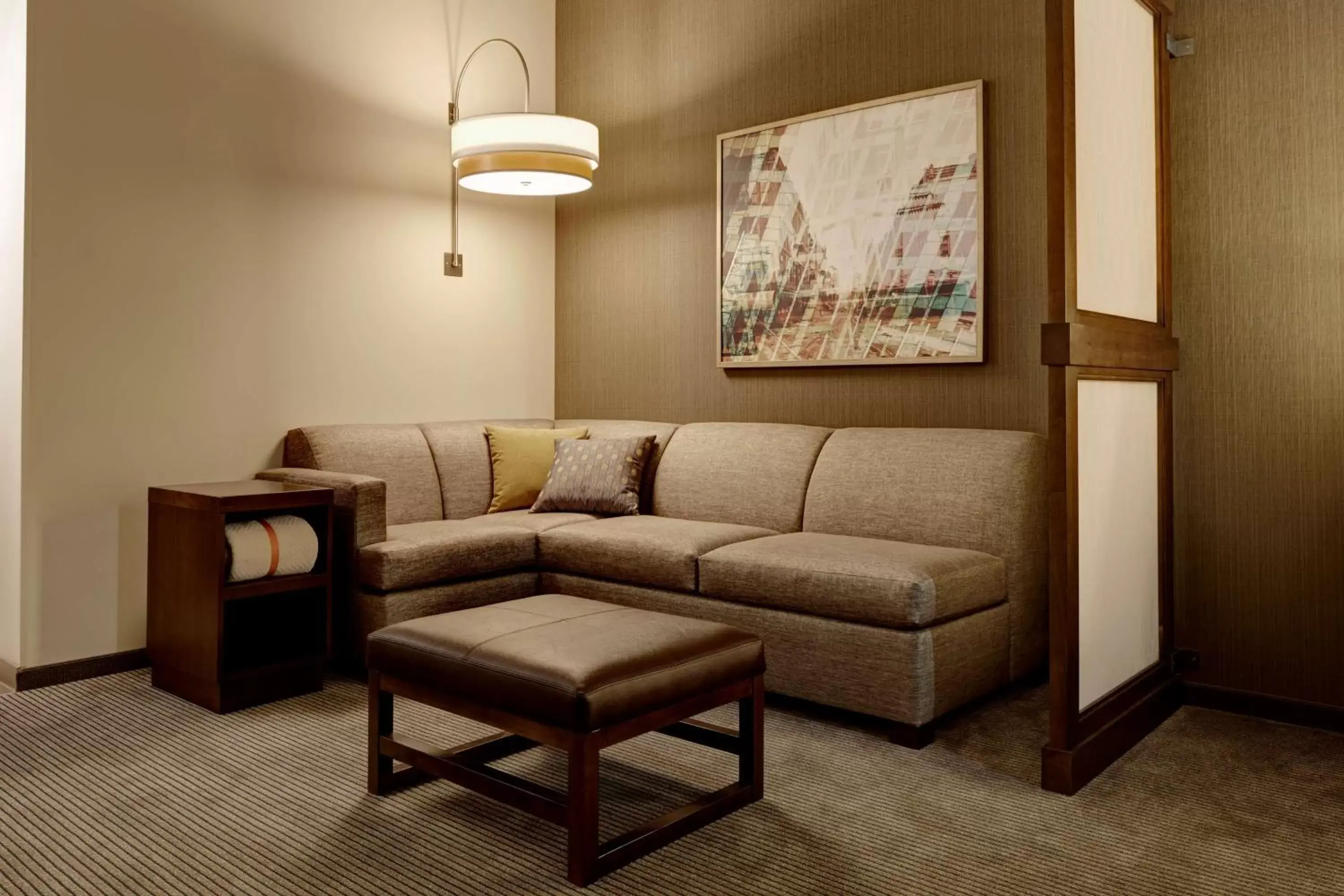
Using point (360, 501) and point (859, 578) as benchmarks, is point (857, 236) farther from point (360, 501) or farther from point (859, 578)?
point (360, 501)

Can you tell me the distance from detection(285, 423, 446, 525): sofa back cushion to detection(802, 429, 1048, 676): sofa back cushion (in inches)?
61.9

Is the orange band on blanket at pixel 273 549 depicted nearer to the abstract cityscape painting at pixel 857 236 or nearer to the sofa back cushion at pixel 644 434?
the sofa back cushion at pixel 644 434

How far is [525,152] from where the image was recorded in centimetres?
373

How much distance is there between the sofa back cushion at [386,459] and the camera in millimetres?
3773

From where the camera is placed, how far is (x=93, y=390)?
3.36m

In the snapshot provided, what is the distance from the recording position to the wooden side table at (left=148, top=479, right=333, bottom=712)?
Result: 2979 millimetres

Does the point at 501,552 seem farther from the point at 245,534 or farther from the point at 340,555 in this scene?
the point at 245,534

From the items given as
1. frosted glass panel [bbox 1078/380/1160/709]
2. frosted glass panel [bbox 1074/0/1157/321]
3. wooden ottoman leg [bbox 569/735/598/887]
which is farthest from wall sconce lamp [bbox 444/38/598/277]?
wooden ottoman leg [bbox 569/735/598/887]

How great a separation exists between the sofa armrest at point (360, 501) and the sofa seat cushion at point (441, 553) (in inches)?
1.6

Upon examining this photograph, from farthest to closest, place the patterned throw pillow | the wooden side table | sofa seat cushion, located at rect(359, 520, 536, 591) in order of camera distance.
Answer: the patterned throw pillow
sofa seat cushion, located at rect(359, 520, 536, 591)
the wooden side table

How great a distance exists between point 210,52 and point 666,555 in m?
→ 2.50

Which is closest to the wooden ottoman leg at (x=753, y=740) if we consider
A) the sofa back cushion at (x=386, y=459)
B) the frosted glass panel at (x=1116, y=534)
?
the frosted glass panel at (x=1116, y=534)

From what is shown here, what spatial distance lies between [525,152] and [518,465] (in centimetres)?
128

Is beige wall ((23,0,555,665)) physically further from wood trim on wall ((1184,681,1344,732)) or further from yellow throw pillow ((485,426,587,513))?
wood trim on wall ((1184,681,1344,732))
